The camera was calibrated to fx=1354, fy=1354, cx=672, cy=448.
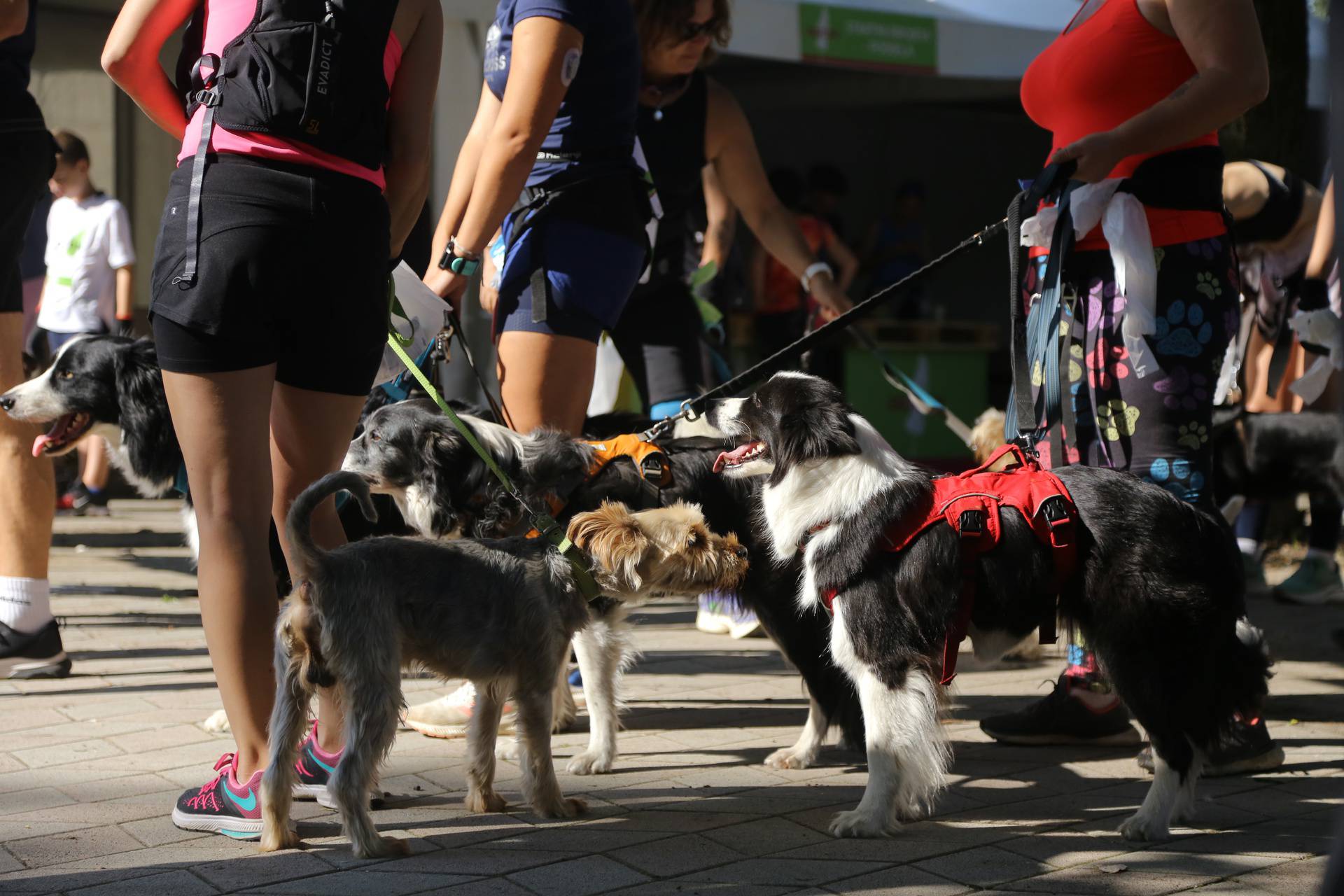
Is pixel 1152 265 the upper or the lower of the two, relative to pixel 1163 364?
upper

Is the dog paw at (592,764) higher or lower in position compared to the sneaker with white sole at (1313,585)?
lower

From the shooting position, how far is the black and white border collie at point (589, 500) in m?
4.09

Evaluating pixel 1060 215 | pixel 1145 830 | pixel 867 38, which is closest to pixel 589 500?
pixel 1060 215

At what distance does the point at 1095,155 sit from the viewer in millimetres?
3629

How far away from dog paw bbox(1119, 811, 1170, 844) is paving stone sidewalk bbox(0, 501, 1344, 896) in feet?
0.21

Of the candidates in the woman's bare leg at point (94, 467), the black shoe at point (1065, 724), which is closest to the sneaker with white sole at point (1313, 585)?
the black shoe at point (1065, 724)

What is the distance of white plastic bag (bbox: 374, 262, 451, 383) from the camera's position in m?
4.08

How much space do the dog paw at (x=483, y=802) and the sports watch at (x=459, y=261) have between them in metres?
1.58

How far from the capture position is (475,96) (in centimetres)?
925

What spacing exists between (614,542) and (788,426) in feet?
1.82

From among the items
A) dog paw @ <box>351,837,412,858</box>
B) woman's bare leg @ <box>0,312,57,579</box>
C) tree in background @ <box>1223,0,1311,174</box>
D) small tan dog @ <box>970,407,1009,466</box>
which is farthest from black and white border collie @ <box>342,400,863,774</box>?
tree in background @ <box>1223,0,1311,174</box>

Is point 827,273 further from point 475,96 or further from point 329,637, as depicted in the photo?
point 475,96

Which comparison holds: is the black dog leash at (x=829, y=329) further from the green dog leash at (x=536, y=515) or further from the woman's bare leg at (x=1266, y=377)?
the woman's bare leg at (x=1266, y=377)

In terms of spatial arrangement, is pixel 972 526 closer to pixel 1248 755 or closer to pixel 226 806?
pixel 1248 755
